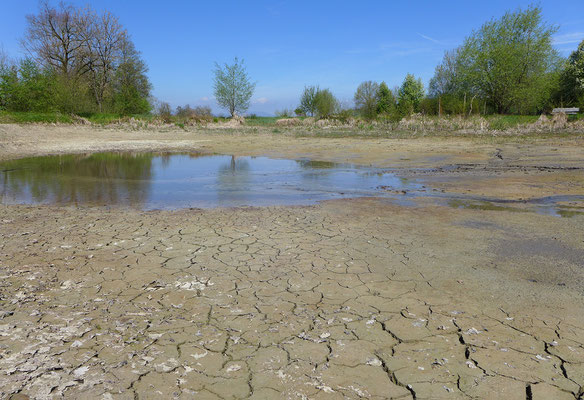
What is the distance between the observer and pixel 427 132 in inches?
968

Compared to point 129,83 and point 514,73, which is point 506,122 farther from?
point 129,83

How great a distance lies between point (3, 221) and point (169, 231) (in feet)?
8.84

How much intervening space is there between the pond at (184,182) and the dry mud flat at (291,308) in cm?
181

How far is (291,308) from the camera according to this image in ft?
10.6

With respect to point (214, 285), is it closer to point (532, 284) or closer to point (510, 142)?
point (532, 284)

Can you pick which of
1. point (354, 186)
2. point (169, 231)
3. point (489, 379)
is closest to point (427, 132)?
point (354, 186)

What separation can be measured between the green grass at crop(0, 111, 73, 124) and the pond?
12.2 metres

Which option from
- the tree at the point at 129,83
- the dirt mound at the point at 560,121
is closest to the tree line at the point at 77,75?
the tree at the point at 129,83

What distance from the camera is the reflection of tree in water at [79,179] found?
781 cm

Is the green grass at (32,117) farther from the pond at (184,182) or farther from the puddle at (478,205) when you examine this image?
the puddle at (478,205)

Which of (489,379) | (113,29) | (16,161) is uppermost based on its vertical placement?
(113,29)

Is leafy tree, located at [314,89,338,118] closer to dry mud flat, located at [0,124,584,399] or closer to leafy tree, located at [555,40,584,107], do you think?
leafy tree, located at [555,40,584,107]

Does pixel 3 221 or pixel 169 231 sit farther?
pixel 3 221

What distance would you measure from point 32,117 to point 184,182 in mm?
21459
